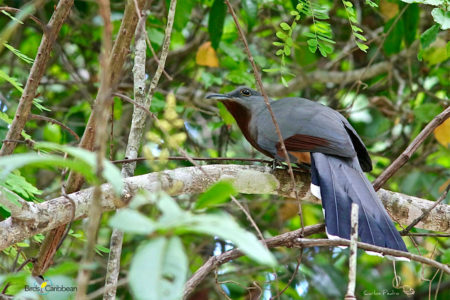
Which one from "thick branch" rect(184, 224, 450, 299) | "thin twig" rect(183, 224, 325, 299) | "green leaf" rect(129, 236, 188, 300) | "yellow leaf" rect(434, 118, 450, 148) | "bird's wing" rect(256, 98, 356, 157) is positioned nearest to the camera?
"green leaf" rect(129, 236, 188, 300)

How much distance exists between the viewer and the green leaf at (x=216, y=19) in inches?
158

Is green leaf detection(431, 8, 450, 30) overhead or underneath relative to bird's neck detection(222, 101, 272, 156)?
overhead

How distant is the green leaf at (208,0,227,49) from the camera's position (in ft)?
13.1

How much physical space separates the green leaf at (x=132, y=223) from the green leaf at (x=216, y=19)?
120 inches

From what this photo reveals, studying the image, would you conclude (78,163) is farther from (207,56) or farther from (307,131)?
(207,56)

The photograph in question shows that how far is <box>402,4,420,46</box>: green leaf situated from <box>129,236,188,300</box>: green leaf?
3.72 meters

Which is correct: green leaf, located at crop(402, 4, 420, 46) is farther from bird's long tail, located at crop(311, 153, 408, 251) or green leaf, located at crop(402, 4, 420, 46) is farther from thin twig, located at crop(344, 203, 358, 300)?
thin twig, located at crop(344, 203, 358, 300)

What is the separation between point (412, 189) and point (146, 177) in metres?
3.07

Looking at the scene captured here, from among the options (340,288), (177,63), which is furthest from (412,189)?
(177,63)

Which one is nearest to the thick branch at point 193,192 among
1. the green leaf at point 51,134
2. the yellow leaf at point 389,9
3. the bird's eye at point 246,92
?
the bird's eye at point 246,92

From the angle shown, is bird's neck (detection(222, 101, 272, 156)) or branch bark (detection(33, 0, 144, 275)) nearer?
branch bark (detection(33, 0, 144, 275))

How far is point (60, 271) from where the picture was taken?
4.24 feet

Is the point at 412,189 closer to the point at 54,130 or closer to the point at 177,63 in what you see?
the point at 177,63

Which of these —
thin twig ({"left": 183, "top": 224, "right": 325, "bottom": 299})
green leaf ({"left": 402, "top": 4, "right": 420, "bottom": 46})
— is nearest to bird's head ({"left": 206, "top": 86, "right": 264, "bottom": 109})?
green leaf ({"left": 402, "top": 4, "right": 420, "bottom": 46})
